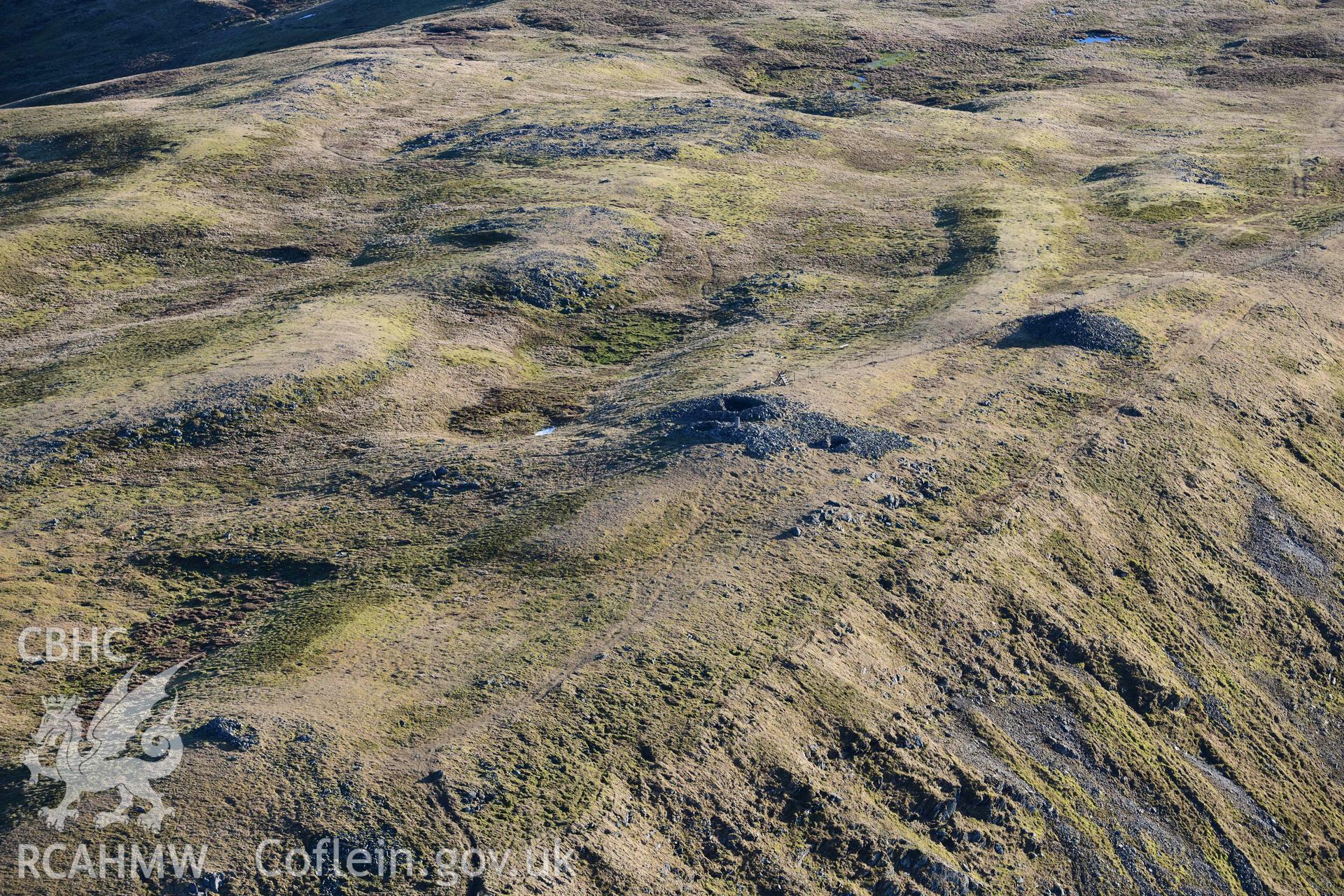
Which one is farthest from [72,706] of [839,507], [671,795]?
[839,507]

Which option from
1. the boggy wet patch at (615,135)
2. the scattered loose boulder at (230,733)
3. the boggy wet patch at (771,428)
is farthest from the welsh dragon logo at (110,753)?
the boggy wet patch at (615,135)

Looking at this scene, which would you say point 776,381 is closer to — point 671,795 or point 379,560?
point 379,560

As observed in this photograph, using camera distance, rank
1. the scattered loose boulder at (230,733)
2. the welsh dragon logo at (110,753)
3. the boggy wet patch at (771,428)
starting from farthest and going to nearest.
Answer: the boggy wet patch at (771,428)
the scattered loose boulder at (230,733)
the welsh dragon logo at (110,753)

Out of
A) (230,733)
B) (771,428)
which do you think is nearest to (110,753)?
(230,733)

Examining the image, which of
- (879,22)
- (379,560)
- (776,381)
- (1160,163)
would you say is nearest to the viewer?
(379,560)

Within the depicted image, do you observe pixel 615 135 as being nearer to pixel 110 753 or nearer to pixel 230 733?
pixel 230 733

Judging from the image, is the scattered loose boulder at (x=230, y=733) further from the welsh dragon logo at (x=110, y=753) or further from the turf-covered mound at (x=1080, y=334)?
the turf-covered mound at (x=1080, y=334)
